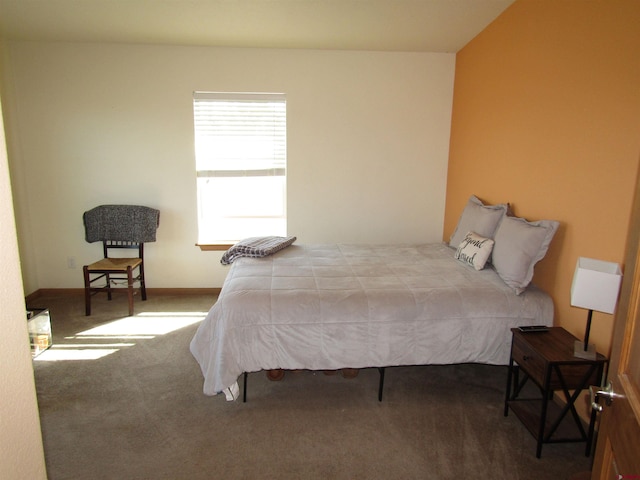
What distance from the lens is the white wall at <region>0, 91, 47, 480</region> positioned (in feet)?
2.53

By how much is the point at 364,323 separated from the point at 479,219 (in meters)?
1.44

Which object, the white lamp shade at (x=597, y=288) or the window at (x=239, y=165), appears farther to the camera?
the window at (x=239, y=165)

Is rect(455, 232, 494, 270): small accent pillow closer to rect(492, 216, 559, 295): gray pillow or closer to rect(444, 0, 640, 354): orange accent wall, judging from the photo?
rect(492, 216, 559, 295): gray pillow

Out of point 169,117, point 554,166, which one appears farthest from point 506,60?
point 169,117

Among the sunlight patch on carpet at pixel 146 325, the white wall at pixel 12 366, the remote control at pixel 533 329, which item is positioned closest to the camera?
the white wall at pixel 12 366

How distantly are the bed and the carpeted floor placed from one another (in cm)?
27

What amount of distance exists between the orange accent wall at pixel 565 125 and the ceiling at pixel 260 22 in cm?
43

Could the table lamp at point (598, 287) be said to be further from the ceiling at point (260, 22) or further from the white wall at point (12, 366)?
the ceiling at point (260, 22)

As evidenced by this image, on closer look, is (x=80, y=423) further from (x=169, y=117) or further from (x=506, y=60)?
(x=506, y=60)

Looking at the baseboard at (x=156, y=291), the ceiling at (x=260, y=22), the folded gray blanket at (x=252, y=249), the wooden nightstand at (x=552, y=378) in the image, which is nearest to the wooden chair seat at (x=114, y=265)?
the baseboard at (x=156, y=291)

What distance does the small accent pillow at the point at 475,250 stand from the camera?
2.85m

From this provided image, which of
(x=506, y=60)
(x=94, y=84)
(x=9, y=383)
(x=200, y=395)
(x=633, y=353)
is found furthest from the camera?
(x=94, y=84)

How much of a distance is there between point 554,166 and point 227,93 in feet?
9.84

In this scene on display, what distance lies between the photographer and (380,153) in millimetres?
4277
